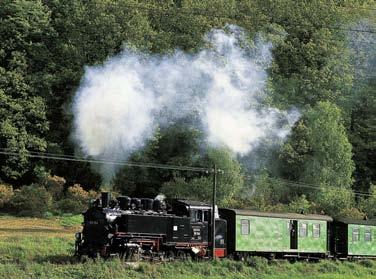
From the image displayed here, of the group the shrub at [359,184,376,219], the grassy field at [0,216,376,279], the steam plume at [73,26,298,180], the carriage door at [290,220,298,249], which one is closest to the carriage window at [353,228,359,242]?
the grassy field at [0,216,376,279]

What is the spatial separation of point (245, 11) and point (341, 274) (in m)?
35.3

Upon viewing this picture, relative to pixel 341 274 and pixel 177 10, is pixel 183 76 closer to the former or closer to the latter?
pixel 177 10

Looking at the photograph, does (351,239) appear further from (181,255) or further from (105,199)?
(105,199)

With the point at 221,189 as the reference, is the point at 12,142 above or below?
above

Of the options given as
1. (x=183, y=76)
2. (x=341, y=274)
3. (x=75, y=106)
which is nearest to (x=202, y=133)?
(x=183, y=76)

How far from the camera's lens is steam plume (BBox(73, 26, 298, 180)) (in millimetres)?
38094

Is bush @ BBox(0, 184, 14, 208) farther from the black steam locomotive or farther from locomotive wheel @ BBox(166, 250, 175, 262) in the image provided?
locomotive wheel @ BBox(166, 250, 175, 262)

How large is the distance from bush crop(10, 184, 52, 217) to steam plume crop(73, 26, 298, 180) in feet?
13.0

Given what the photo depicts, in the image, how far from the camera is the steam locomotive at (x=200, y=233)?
24.1m

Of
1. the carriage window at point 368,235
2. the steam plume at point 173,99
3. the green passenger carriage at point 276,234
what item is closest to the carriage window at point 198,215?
the green passenger carriage at point 276,234

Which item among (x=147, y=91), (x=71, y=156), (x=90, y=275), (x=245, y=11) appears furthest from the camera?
(x=245, y=11)

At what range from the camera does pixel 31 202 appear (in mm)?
41188

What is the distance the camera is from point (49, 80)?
49.8 m

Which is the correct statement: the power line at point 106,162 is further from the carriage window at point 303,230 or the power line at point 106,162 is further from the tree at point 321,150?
the tree at point 321,150
